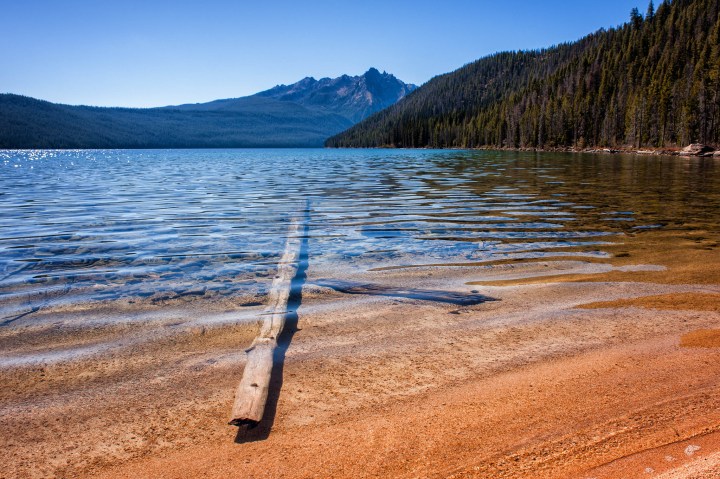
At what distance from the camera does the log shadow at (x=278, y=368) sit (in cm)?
328

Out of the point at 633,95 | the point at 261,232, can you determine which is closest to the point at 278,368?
the point at 261,232

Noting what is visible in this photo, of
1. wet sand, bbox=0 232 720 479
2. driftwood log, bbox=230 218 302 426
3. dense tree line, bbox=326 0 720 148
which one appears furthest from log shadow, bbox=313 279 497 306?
dense tree line, bbox=326 0 720 148

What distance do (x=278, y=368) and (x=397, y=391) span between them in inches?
45.0

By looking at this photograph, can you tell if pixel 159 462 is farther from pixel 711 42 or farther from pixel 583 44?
pixel 583 44

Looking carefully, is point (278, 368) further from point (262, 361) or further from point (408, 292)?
point (408, 292)

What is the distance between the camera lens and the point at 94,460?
307 centimetres

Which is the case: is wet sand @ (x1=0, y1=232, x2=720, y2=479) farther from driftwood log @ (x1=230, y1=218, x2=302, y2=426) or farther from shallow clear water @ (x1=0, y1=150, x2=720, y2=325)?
shallow clear water @ (x1=0, y1=150, x2=720, y2=325)

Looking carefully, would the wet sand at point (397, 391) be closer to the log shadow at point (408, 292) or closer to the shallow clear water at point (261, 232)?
the log shadow at point (408, 292)

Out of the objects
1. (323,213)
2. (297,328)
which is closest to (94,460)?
(297,328)

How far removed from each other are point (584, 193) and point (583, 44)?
655ft

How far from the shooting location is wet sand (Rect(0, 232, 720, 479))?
2.95 meters

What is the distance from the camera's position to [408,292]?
6.64 meters

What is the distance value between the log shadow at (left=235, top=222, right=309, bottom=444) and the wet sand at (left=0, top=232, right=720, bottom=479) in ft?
0.09

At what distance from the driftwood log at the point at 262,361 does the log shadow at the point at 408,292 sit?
2.50 ft
